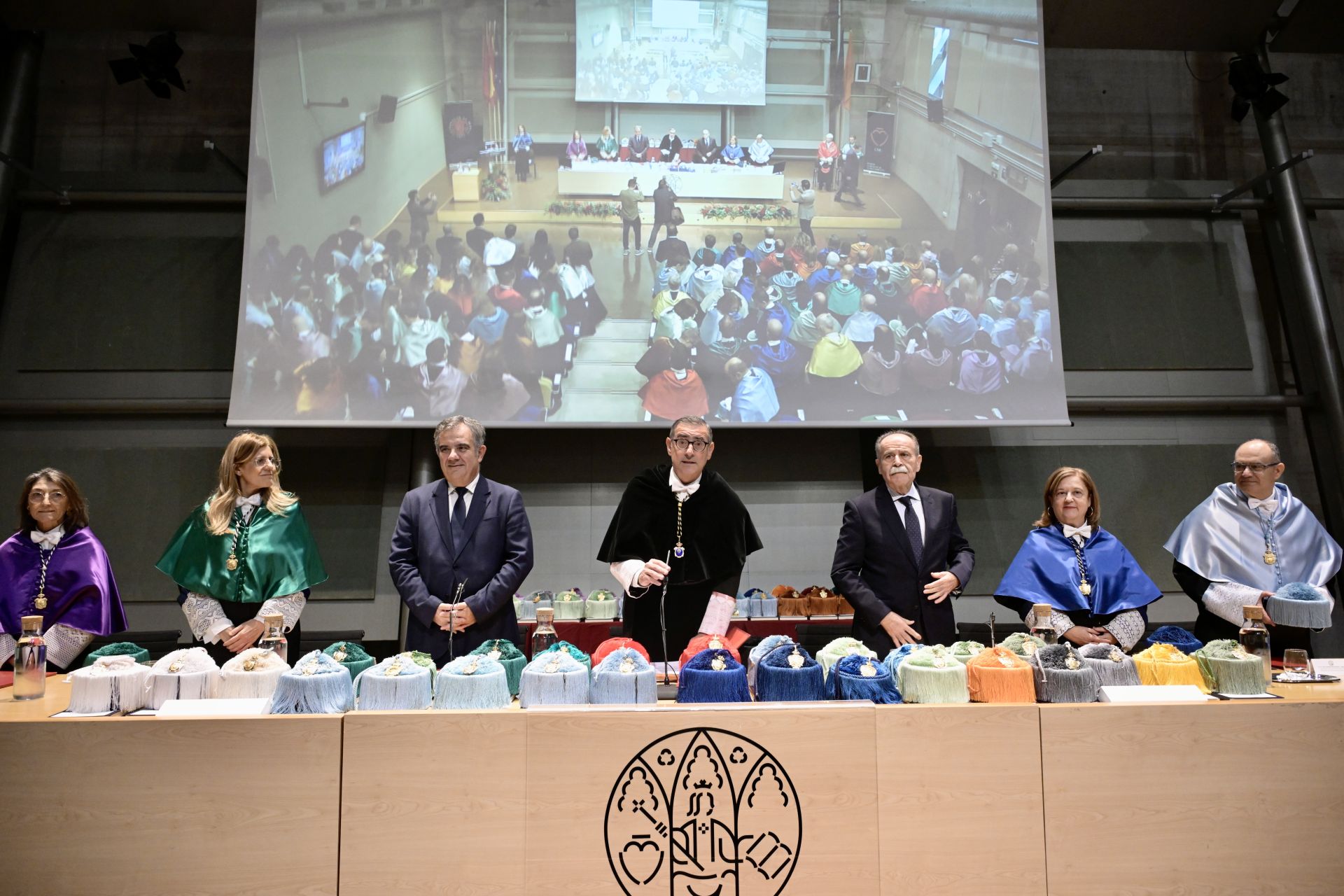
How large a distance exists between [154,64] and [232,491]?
4.24 m

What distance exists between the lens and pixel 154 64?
6.00m

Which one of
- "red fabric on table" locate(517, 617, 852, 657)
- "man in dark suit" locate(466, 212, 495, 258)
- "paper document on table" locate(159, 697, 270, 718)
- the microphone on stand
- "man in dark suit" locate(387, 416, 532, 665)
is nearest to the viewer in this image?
"paper document on table" locate(159, 697, 270, 718)

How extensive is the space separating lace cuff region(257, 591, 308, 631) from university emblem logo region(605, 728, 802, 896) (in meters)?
1.57

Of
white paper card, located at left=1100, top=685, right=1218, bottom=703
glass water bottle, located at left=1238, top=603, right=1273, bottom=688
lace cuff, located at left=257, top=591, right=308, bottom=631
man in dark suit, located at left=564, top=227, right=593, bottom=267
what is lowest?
white paper card, located at left=1100, top=685, right=1218, bottom=703

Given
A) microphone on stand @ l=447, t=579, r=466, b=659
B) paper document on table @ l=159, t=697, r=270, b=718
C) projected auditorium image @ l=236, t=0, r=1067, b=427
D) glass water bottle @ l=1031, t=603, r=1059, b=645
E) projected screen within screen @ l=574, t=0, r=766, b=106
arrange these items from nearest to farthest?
paper document on table @ l=159, t=697, r=270, b=718, glass water bottle @ l=1031, t=603, r=1059, b=645, microphone on stand @ l=447, t=579, r=466, b=659, projected auditorium image @ l=236, t=0, r=1067, b=427, projected screen within screen @ l=574, t=0, r=766, b=106

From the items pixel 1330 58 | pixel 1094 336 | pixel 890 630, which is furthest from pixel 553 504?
pixel 1330 58

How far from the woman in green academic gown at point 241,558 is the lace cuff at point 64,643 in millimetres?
449

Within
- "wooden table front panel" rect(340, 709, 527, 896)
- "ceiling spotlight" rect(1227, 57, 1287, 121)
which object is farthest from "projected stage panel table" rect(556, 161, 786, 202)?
"wooden table front panel" rect(340, 709, 527, 896)

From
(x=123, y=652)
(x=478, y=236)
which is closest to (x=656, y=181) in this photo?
(x=478, y=236)

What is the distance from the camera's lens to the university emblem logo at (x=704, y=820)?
1946mm

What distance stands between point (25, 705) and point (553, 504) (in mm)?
4129

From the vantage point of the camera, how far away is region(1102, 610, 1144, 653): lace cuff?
3107mm

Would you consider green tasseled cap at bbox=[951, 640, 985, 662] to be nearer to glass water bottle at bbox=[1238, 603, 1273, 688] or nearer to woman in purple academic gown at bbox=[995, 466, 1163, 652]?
glass water bottle at bbox=[1238, 603, 1273, 688]

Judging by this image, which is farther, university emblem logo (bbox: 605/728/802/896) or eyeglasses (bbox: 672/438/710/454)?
eyeglasses (bbox: 672/438/710/454)
